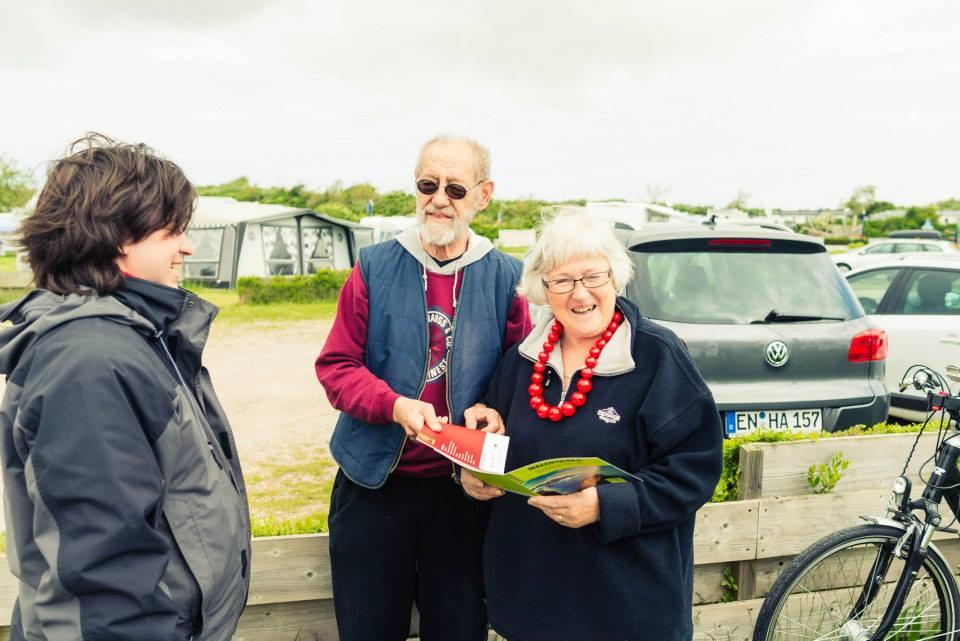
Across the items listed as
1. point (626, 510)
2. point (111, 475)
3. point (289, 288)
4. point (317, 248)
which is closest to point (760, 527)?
point (626, 510)

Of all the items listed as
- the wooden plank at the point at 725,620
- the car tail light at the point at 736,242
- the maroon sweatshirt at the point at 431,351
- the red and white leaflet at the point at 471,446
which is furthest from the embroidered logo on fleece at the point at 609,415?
the car tail light at the point at 736,242

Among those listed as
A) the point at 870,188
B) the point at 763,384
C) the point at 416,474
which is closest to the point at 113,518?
the point at 416,474

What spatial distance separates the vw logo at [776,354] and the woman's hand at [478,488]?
92.6 inches

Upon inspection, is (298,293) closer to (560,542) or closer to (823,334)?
(823,334)

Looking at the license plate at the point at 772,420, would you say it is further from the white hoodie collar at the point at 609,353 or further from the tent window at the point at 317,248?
the tent window at the point at 317,248

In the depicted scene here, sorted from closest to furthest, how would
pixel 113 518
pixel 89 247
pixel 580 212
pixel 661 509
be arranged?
pixel 113 518 → pixel 89 247 → pixel 661 509 → pixel 580 212

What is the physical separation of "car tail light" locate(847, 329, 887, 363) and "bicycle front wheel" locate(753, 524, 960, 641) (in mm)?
1400

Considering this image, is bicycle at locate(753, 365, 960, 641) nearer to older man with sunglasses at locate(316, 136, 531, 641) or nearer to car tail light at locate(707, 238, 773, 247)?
older man with sunglasses at locate(316, 136, 531, 641)

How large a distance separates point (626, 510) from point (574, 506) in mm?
135

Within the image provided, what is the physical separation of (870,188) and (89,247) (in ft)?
305

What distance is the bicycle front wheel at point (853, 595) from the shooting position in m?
2.70

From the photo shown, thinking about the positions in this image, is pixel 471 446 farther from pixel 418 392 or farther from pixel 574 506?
pixel 418 392

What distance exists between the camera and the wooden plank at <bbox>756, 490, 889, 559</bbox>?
2.91 meters

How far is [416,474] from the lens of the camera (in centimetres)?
234
